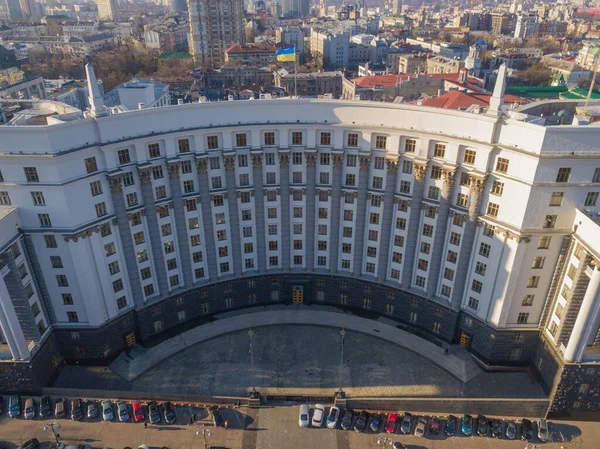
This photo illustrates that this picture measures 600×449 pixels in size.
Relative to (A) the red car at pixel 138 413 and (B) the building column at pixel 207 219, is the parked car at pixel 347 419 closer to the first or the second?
(A) the red car at pixel 138 413

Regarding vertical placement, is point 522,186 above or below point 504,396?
above

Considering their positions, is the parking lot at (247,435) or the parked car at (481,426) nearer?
the parking lot at (247,435)

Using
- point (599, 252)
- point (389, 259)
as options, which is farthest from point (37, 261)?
point (599, 252)

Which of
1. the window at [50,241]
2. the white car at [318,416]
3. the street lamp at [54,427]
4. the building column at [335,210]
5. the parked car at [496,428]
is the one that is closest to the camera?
the street lamp at [54,427]

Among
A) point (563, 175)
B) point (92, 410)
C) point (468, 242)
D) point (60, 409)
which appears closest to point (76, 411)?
point (92, 410)

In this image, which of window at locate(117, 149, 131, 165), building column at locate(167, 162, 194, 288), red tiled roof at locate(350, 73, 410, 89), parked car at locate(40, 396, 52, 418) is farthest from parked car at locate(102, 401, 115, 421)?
red tiled roof at locate(350, 73, 410, 89)

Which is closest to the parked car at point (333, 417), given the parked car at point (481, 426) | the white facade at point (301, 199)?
the parked car at point (481, 426)

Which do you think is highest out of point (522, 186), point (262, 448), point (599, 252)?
point (522, 186)

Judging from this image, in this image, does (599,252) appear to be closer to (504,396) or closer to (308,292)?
(504,396)
